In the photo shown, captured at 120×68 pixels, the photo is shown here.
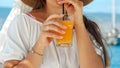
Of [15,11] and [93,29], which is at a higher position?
[15,11]

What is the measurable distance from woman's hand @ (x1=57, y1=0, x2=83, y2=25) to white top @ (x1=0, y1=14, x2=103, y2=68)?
0.22 metres

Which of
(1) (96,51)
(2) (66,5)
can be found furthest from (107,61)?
(2) (66,5)

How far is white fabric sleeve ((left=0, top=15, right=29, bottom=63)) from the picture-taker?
6.32ft

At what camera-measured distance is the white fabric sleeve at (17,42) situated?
1928mm

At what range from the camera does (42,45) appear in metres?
1.79

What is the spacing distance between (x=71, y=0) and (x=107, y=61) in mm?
551

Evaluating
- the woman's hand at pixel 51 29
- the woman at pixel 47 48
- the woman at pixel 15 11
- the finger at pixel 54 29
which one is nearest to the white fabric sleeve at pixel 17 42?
the woman at pixel 47 48

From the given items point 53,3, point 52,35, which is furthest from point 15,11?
point 52,35

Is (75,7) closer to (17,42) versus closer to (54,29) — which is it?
(54,29)

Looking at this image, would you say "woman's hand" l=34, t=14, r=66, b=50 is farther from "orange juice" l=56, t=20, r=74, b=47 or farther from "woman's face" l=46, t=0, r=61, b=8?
"woman's face" l=46, t=0, r=61, b=8

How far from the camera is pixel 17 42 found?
6.41ft

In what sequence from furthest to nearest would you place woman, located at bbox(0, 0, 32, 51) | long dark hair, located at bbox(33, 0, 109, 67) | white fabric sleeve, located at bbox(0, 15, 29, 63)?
woman, located at bbox(0, 0, 32, 51) → long dark hair, located at bbox(33, 0, 109, 67) → white fabric sleeve, located at bbox(0, 15, 29, 63)

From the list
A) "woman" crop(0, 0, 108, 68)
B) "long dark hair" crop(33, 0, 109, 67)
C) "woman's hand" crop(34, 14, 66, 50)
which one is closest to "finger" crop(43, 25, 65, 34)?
"woman's hand" crop(34, 14, 66, 50)

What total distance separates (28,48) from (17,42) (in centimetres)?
7
